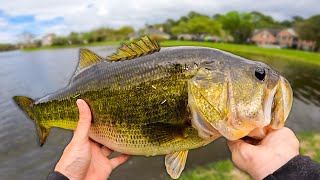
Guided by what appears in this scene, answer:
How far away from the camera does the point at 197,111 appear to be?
2.53 m

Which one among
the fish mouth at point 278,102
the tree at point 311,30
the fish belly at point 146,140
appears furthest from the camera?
the tree at point 311,30

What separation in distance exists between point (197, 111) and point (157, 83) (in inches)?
17.2

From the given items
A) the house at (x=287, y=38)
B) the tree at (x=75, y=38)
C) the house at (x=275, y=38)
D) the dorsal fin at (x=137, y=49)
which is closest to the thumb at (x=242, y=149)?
the dorsal fin at (x=137, y=49)

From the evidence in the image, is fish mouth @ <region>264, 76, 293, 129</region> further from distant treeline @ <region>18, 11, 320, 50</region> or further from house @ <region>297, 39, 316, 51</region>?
house @ <region>297, 39, 316, 51</region>

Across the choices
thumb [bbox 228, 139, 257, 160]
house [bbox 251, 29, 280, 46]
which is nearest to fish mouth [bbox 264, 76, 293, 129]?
thumb [bbox 228, 139, 257, 160]

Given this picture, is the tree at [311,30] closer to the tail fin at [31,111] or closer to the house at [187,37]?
the house at [187,37]

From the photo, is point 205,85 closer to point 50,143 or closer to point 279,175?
point 279,175

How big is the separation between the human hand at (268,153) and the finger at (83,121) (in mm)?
1394

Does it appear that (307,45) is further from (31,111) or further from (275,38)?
(31,111)

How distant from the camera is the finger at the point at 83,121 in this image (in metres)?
3.04

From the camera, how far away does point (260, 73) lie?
2418mm

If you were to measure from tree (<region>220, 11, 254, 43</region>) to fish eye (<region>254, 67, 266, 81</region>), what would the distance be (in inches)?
3928

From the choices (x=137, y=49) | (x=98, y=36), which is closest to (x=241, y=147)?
(x=137, y=49)

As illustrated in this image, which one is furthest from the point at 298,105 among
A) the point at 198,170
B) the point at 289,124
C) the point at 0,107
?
the point at 0,107
